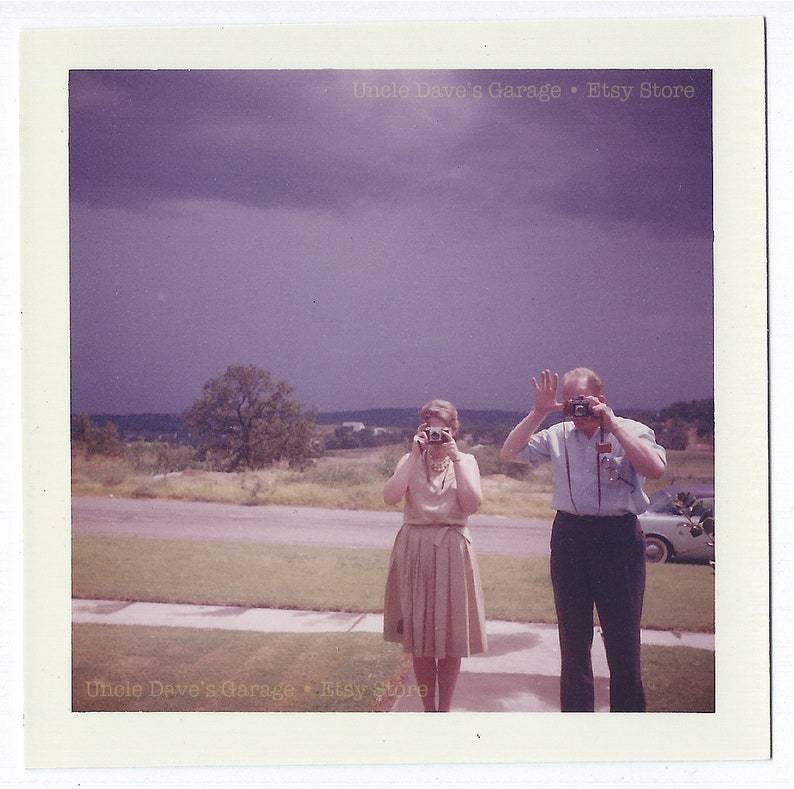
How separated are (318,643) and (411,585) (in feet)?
2.08

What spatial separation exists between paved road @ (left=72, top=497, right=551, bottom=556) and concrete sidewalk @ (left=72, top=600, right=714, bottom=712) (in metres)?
0.35

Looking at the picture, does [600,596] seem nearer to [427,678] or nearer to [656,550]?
[656,550]

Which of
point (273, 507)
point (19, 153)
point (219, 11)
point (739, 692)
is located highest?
point (219, 11)

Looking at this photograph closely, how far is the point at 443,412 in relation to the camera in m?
3.46

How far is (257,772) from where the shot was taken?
3.54 metres

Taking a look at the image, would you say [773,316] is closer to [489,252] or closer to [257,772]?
[489,252]

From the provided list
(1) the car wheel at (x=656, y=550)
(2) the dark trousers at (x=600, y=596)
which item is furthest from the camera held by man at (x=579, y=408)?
(1) the car wheel at (x=656, y=550)

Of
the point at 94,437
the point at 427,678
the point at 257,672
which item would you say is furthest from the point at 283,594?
the point at 94,437

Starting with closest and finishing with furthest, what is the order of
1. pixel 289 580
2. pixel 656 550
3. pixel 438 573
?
pixel 438 573 < pixel 656 550 < pixel 289 580

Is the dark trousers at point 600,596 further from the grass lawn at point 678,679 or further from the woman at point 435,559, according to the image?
the woman at point 435,559

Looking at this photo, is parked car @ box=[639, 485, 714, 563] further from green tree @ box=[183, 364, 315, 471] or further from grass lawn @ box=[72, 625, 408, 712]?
green tree @ box=[183, 364, 315, 471]

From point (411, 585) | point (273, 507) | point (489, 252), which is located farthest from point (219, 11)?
point (411, 585)

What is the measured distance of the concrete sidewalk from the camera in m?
3.55

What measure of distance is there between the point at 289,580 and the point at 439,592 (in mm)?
808
